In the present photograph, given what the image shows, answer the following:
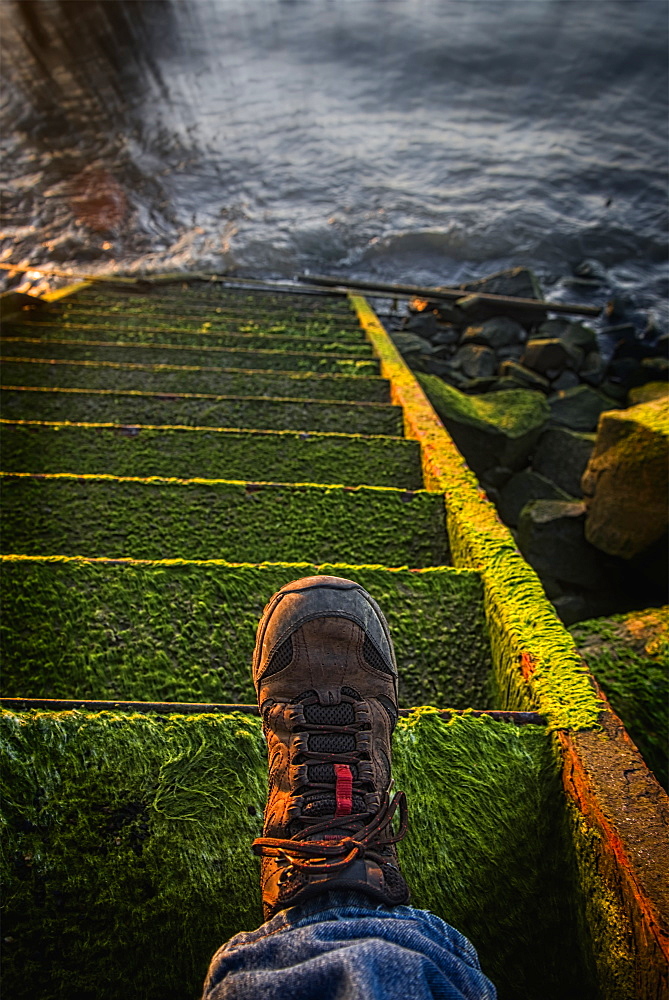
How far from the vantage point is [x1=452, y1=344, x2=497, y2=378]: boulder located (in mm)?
5449

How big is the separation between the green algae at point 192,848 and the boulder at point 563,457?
3094mm

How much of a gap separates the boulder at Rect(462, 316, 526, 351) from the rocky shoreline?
0.6 inches

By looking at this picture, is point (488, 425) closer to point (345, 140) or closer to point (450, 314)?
point (450, 314)

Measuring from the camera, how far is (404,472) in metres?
2.24

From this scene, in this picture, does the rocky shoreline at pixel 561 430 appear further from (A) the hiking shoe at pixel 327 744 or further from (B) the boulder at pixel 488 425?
(A) the hiking shoe at pixel 327 744

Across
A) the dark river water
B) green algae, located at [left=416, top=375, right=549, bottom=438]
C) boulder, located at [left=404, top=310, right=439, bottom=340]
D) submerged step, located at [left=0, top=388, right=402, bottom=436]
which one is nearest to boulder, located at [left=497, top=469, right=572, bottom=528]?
green algae, located at [left=416, top=375, right=549, bottom=438]

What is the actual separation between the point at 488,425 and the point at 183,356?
2.05 m

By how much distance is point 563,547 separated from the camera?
2.91 m

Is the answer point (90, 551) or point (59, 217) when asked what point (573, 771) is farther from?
point (59, 217)

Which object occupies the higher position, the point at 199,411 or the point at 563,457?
the point at 199,411

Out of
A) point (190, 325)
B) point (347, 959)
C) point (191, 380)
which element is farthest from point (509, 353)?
point (347, 959)

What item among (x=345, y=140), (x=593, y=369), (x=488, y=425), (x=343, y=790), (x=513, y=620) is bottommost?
(x=593, y=369)

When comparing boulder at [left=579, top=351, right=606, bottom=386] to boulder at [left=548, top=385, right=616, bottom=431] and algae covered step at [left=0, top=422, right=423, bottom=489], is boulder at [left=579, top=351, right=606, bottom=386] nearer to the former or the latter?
boulder at [left=548, top=385, right=616, bottom=431]

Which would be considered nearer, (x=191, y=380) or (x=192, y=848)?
(x=192, y=848)
